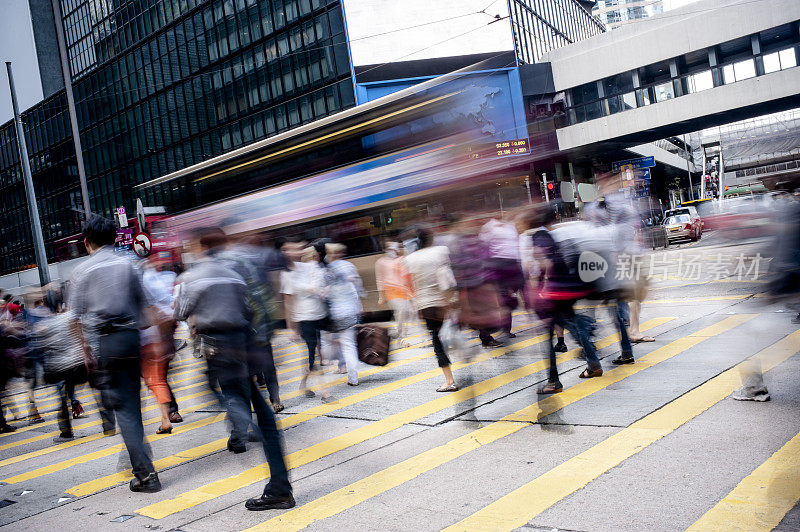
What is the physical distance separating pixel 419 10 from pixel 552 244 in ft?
111

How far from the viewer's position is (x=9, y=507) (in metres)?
5.22

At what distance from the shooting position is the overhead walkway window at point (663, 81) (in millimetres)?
29214

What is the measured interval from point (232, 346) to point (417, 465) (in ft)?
5.39

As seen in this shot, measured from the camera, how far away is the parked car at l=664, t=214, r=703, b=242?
29.1 meters

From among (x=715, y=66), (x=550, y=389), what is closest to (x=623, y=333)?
(x=550, y=389)

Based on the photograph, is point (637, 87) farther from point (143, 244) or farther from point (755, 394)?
point (755, 394)

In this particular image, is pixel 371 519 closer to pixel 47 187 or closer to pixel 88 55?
pixel 88 55

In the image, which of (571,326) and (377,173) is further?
(377,173)

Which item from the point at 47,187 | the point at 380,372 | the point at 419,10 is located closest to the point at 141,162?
the point at 47,187

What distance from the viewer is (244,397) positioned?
14.6 ft

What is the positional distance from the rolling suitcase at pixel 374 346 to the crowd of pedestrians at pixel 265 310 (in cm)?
14

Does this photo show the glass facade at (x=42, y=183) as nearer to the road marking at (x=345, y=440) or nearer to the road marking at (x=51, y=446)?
the road marking at (x=51, y=446)

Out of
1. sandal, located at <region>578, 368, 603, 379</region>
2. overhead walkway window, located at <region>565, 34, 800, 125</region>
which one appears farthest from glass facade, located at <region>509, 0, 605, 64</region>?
sandal, located at <region>578, 368, 603, 379</region>

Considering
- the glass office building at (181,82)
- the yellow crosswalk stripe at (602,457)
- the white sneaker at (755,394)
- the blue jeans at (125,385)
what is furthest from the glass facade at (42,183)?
the white sneaker at (755,394)
